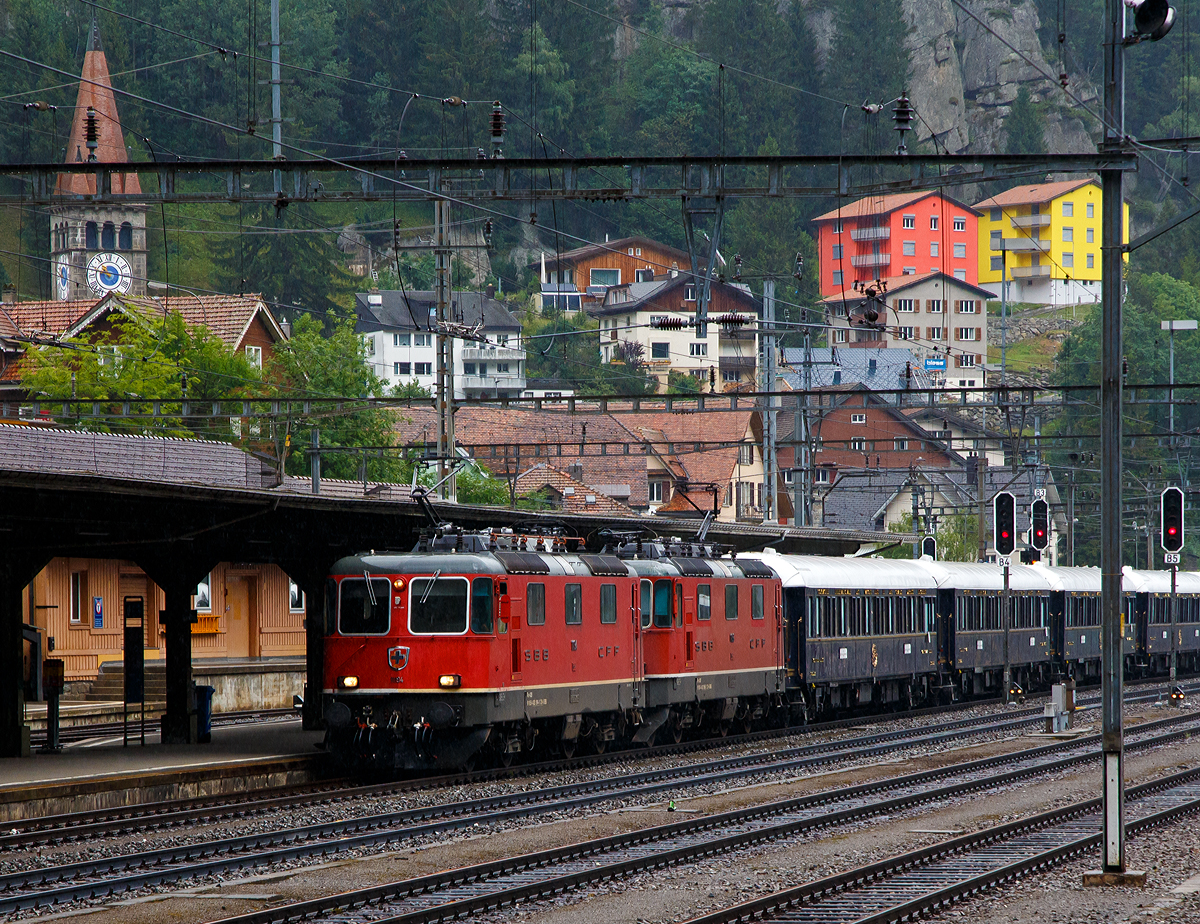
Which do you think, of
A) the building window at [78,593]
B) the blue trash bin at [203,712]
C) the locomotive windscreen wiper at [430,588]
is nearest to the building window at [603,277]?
the building window at [78,593]

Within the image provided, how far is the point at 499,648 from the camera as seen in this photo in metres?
21.7

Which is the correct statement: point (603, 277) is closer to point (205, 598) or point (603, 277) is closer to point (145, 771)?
point (205, 598)

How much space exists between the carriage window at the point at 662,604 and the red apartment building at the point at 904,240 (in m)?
96.6

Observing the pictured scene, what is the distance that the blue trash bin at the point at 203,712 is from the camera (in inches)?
1010

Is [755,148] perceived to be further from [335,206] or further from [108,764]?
[108,764]

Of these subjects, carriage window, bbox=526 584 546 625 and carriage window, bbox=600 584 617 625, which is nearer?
carriage window, bbox=526 584 546 625

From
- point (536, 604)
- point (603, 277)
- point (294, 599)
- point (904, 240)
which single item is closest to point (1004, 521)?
point (536, 604)

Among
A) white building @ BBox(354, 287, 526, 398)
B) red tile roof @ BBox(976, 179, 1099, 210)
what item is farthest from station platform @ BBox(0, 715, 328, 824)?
red tile roof @ BBox(976, 179, 1099, 210)

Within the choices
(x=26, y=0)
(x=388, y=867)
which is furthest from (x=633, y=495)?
(x=388, y=867)

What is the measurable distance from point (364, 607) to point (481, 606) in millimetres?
Result: 1564

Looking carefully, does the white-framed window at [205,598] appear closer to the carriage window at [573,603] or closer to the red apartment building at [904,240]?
the carriage window at [573,603]

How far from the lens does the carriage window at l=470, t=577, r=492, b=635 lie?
2155cm

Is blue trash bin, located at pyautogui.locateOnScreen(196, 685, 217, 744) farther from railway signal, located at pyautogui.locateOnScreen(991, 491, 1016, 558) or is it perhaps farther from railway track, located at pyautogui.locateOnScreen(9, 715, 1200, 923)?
railway signal, located at pyautogui.locateOnScreen(991, 491, 1016, 558)

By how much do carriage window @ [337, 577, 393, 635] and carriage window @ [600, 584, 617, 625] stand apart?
3.81m
